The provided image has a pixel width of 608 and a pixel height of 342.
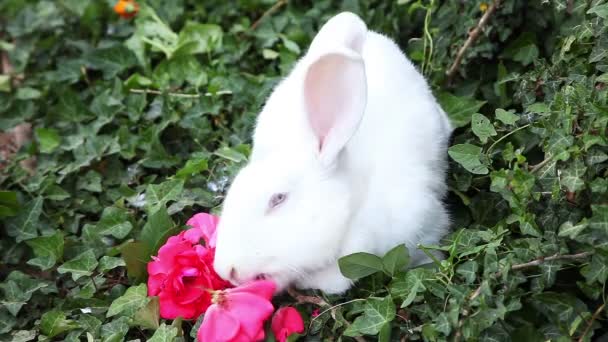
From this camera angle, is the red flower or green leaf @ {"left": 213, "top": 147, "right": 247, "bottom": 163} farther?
the red flower

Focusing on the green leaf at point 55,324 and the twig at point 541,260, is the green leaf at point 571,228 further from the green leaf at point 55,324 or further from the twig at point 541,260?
the green leaf at point 55,324

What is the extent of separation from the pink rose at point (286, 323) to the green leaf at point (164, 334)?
33 cm

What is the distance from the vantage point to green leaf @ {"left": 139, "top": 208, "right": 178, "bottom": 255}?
322 cm

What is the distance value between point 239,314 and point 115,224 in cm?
90

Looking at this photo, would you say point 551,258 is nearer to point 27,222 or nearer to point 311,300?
point 311,300

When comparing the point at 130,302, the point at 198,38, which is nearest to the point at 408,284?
the point at 130,302

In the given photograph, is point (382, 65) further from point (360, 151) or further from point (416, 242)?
point (416, 242)

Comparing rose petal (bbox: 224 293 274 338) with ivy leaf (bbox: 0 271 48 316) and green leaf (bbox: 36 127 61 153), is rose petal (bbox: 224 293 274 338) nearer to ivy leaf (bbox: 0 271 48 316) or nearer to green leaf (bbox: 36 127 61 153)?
ivy leaf (bbox: 0 271 48 316)

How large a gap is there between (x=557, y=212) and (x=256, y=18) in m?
2.58

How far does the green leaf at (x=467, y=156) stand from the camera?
293cm

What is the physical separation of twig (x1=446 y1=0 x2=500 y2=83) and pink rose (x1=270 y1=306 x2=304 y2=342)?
1.58 meters

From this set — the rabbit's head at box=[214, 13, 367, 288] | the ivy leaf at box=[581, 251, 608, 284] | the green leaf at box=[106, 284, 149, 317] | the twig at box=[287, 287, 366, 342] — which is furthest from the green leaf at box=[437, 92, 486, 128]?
the green leaf at box=[106, 284, 149, 317]

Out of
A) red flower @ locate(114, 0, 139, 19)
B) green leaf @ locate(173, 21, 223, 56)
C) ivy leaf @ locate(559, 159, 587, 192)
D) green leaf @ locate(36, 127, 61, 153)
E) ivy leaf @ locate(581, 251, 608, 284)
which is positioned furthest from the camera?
red flower @ locate(114, 0, 139, 19)

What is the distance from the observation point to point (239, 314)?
2.79m
